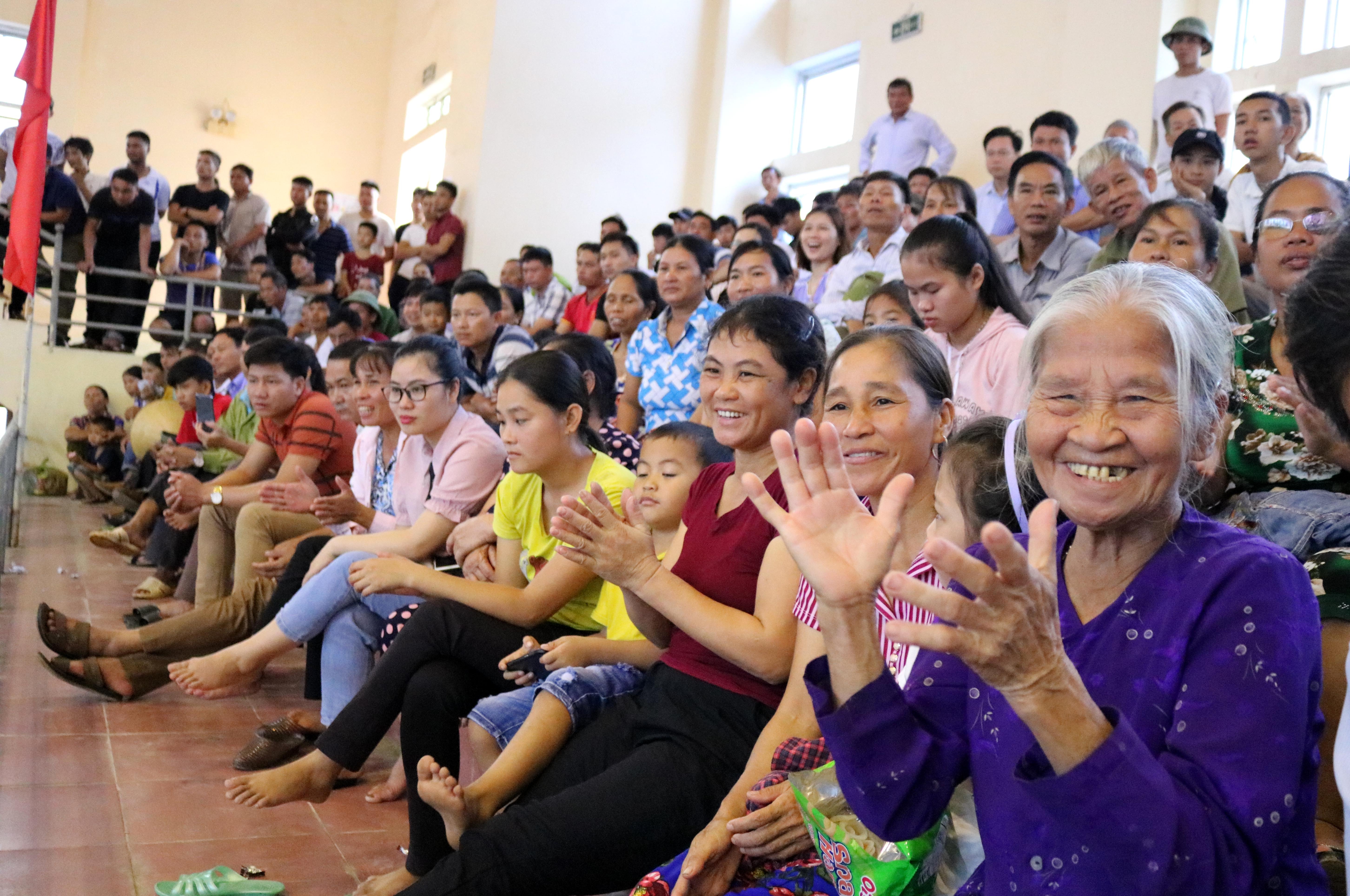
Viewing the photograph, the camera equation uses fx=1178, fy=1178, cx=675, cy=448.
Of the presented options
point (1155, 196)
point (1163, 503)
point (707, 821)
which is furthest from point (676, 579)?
point (1155, 196)

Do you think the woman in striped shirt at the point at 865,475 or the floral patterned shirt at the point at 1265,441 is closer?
the woman in striped shirt at the point at 865,475

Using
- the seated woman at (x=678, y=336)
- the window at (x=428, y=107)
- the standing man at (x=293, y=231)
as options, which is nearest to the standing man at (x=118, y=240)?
the standing man at (x=293, y=231)

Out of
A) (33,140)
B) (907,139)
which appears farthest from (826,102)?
(33,140)

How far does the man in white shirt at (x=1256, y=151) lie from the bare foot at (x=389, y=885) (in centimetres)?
340

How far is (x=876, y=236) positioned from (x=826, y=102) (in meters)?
5.25

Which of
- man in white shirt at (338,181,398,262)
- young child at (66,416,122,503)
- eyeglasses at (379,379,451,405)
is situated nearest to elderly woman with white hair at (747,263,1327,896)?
eyeglasses at (379,379,451,405)

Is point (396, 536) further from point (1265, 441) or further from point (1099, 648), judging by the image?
point (1099, 648)

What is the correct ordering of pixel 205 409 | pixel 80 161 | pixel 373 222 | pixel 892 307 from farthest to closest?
pixel 373 222, pixel 80 161, pixel 205 409, pixel 892 307

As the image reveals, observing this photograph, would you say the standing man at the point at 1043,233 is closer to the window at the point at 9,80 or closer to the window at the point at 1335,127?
the window at the point at 1335,127

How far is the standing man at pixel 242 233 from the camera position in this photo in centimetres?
980

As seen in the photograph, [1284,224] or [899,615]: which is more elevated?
[1284,224]

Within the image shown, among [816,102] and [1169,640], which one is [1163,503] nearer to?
[1169,640]

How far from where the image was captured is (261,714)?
340 centimetres

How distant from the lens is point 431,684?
7.65 feet
